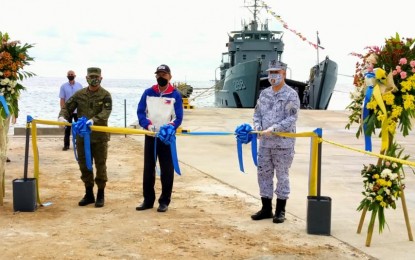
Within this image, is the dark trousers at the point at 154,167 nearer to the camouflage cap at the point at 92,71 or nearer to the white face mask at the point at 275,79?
the camouflage cap at the point at 92,71

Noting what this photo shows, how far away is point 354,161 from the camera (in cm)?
1147

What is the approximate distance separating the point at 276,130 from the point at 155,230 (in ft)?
5.72

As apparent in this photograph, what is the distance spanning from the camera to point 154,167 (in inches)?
270

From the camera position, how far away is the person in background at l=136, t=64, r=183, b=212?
21.9 feet

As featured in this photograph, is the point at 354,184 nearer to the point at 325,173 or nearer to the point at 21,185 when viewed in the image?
the point at 325,173

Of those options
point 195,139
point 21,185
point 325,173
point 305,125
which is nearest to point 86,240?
point 21,185

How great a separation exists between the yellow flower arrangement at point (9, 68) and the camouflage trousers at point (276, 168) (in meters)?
3.32

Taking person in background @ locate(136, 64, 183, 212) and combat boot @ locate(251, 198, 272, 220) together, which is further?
person in background @ locate(136, 64, 183, 212)

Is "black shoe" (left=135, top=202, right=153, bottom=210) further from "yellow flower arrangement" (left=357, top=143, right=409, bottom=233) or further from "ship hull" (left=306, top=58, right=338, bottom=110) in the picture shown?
"ship hull" (left=306, top=58, right=338, bottom=110)

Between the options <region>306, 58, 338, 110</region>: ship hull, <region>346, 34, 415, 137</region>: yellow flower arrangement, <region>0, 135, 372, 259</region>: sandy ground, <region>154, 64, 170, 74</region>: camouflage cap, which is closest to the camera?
<region>0, 135, 372, 259</region>: sandy ground

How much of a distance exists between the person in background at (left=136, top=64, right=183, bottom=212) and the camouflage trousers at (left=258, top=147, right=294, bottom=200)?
1.17m

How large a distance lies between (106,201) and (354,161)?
6130 millimetres

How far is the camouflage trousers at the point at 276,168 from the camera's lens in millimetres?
6199

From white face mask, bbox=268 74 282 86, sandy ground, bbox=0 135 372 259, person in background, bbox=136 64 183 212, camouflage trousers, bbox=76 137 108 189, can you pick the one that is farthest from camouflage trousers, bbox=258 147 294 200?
camouflage trousers, bbox=76 137 108 189
